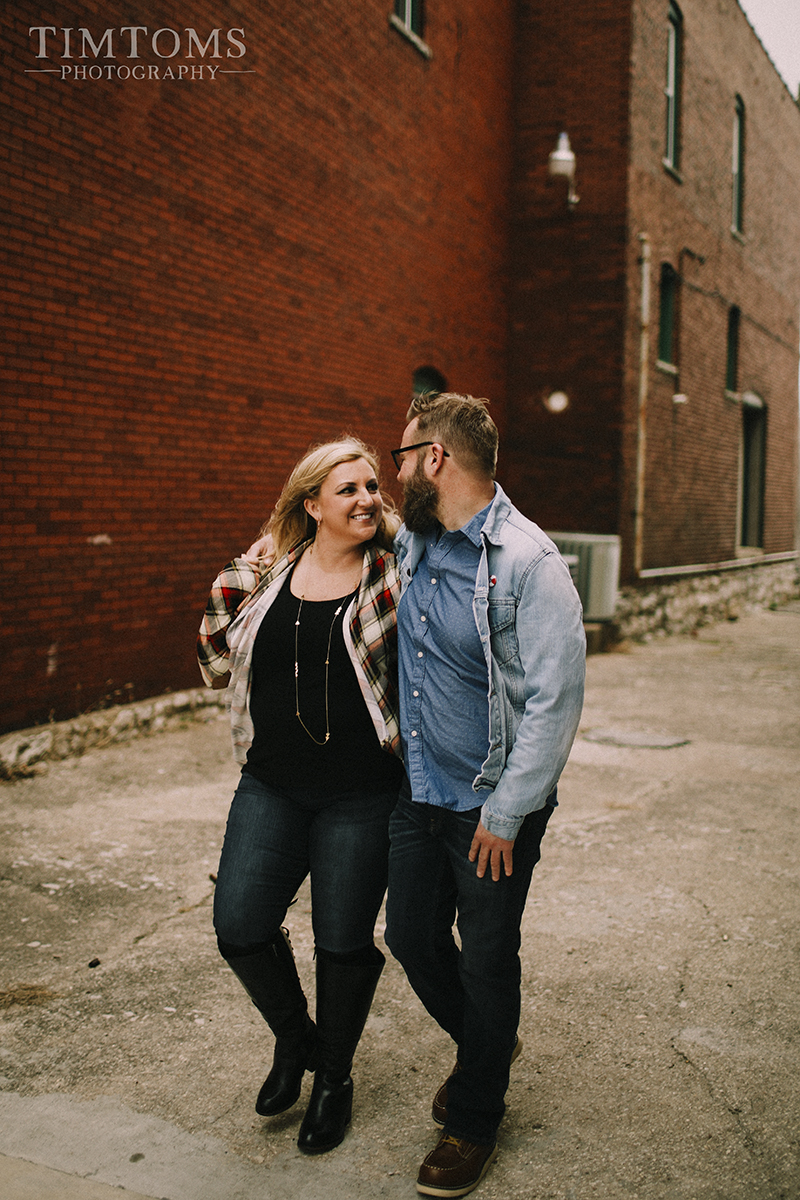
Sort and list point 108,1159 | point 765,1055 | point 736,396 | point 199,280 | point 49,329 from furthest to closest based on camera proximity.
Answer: point 736,396
point 199,280
point 49,329
point 765,1055
point 108,1159

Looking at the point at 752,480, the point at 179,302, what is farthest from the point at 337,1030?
the point at 752,480

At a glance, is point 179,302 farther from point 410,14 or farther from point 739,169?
point 739,169

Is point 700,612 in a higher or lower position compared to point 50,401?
lower

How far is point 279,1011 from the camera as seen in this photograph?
2576mm

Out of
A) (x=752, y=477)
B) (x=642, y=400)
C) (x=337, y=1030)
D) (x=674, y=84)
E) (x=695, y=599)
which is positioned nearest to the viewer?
(x=337, y=1030)

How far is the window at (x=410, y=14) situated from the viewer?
9938 millimetres

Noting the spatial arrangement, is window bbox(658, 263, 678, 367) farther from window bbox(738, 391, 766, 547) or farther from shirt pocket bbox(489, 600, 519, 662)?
shirt pocket bbox(489, 600, 519, 662)

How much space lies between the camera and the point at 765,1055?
9.52ft

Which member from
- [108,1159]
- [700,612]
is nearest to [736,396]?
[700,612]

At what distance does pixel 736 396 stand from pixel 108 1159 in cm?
Result: 1666

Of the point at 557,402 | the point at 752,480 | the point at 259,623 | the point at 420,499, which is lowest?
the point at 259,623

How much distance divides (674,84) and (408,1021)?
47.7 feet

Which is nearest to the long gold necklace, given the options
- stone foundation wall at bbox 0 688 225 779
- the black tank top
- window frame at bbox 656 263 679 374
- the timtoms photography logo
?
the black tank top

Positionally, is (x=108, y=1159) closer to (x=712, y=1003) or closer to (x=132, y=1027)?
(x=132, y=1027)
